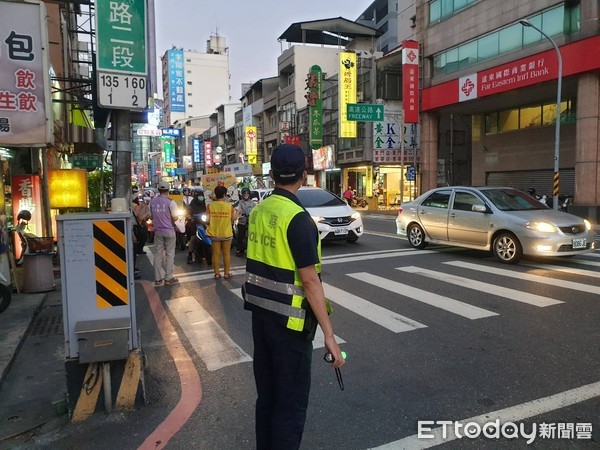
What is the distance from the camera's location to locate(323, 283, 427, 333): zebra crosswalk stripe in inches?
220

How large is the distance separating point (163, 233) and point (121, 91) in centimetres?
343

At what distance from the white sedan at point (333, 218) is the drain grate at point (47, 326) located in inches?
263

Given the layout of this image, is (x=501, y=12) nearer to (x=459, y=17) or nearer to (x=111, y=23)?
(x=459, y=17)

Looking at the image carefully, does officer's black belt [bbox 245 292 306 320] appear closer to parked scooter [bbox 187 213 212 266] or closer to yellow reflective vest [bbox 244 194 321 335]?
yellow reflective vest [bbox 244 194 321 335]

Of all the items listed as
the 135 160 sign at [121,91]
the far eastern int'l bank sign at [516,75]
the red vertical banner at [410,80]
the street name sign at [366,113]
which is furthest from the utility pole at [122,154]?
the red vertical banner at [410,80]

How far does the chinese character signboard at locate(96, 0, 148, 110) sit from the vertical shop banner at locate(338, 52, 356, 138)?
29.1 metres

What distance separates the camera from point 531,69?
21.6 metres

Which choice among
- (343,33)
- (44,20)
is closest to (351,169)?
(343,33)

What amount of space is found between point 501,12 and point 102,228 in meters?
25.4

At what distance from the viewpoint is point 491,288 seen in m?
7.30

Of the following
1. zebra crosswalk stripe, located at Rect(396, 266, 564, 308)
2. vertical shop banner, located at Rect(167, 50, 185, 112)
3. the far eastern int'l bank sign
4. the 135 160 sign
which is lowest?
zebra crosswalk stripe, located at Rect(396, 266, 564, 308)

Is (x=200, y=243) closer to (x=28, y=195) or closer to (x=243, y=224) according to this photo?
(x=243, y=224)

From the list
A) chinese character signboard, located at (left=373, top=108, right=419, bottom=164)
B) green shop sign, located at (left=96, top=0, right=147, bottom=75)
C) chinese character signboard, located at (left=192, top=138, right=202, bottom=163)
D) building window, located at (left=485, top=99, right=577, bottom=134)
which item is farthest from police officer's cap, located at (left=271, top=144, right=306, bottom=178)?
chinese character signboard, located at (left=192, top=138, right=202, bottom=163)

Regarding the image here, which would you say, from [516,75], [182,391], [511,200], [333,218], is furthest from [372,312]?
[516,75]
